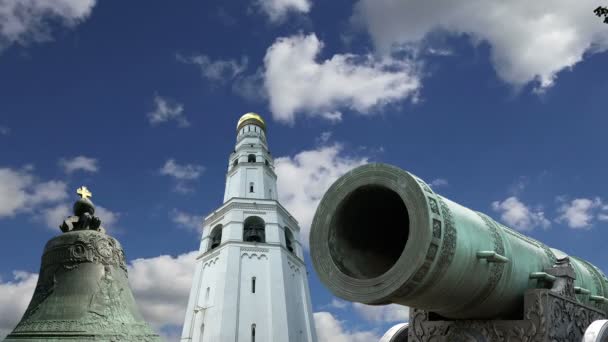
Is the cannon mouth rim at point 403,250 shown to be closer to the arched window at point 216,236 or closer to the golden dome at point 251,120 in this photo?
the arched window at point 216,236

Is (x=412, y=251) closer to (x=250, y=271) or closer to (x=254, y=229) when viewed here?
(x=250, y=271)

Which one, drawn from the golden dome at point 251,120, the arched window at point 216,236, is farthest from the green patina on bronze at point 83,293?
the golden dome at point 251,120

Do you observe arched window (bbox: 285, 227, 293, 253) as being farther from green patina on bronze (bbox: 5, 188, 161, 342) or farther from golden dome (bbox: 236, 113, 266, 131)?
green patina on bronze (bbox: 5, 188, 161, 342)

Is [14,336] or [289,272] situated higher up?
[289,272]

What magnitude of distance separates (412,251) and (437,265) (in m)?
0.31

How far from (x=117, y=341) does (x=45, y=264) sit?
1262 millimetres

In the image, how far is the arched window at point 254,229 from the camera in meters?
30.5


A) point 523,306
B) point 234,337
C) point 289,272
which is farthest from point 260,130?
point 523,306

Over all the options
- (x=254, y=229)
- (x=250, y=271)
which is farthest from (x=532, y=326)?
(x=254, y=229)

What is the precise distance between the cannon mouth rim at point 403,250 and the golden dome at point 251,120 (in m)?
31.4

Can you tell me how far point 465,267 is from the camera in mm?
5551

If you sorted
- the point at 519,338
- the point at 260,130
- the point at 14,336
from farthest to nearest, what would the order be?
the point at 260,130, the point at 519,338, the point at 14,336

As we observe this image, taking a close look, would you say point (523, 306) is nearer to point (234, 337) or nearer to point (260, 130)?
point (234, 337)

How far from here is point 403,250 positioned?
17.7 ft
